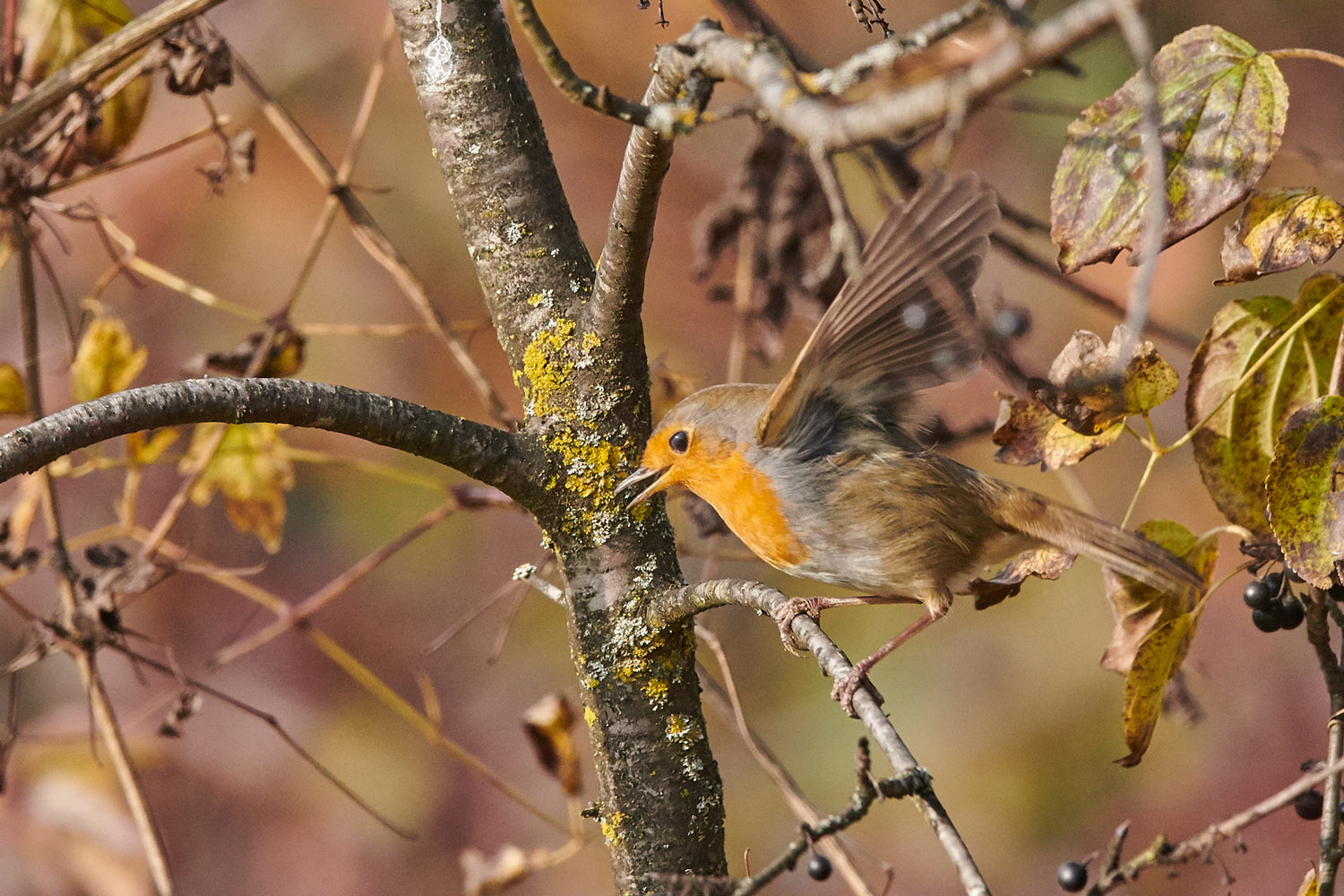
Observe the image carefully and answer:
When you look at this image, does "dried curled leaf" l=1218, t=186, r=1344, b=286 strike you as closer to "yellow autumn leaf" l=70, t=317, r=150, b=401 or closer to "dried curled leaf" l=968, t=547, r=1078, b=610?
"dried curled leaf" l=968, t=547, r=1078, b=610

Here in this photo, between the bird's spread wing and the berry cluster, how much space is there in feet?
1.97

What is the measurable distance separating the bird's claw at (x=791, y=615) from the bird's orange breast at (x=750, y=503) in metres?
0.10

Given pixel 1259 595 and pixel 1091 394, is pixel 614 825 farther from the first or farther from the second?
pixel 1259 595

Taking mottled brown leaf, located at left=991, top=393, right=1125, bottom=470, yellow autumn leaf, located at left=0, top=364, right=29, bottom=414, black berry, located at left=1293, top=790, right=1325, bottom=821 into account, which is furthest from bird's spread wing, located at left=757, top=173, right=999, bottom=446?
yellow autumn leaf, located at left=0, top=364, right=29, bottom=414

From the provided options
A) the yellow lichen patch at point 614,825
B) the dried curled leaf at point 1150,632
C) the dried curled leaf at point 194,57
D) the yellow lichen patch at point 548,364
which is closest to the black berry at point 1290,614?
the dried curled leaf at point 1150,632

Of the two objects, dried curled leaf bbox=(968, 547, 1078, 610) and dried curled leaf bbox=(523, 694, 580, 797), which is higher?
dried curled leaf bbox=(523, 694, 580, 797)

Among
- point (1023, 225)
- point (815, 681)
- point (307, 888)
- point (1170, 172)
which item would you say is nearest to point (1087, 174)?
point (1170, 172)

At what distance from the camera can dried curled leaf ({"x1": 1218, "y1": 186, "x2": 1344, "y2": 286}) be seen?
4.57ft

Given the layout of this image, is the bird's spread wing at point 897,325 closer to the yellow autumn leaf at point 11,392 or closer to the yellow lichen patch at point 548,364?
the yellow lichen patch at point 548,364

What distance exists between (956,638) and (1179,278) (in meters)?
1.78

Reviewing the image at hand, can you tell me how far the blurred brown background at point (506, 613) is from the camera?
4.27 m

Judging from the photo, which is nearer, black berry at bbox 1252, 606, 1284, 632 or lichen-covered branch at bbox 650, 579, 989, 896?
lichen-covered branch at bbox 650, 579, 989, 896

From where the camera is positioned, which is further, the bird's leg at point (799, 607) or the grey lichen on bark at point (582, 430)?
the grey lichen on bark at point (582, 430)

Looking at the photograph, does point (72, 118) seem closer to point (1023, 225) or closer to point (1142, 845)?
point (1023, 225)
